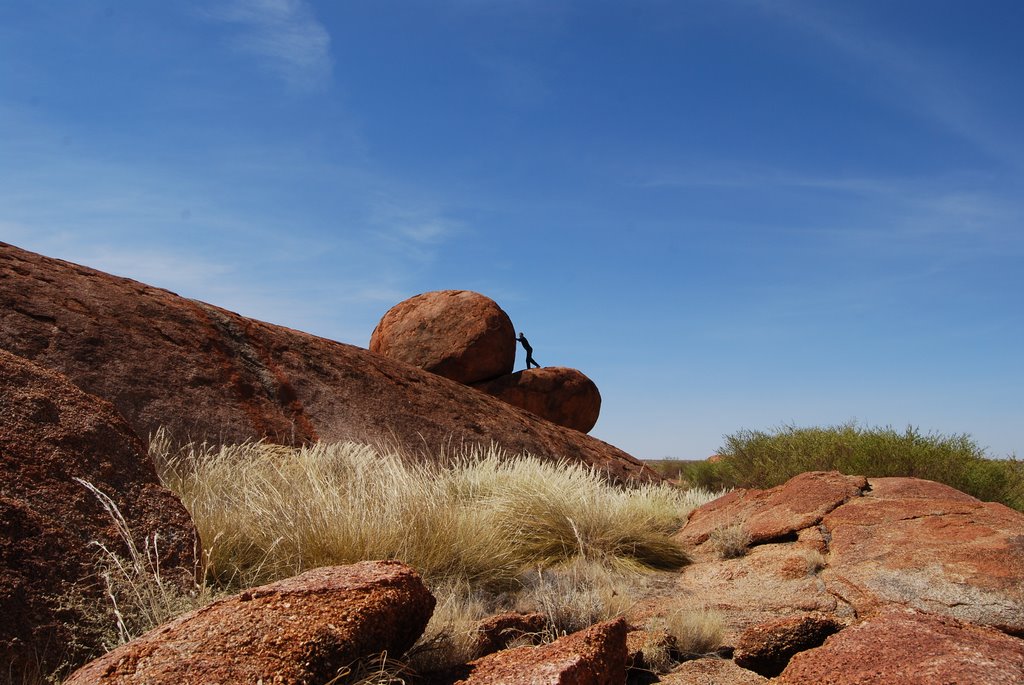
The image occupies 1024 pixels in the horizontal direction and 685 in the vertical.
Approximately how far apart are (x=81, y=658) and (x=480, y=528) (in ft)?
7.77

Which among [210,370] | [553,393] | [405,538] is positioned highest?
[553,393]

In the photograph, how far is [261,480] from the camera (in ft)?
15.7

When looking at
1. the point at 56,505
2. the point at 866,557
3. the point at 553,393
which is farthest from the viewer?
the point at 553,393

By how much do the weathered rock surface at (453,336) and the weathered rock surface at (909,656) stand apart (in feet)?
24.7

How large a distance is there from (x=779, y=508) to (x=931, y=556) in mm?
1357

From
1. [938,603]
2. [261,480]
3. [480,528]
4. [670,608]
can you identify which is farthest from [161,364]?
[938,603]

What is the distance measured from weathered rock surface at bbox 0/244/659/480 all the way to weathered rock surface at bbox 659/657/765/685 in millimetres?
3805

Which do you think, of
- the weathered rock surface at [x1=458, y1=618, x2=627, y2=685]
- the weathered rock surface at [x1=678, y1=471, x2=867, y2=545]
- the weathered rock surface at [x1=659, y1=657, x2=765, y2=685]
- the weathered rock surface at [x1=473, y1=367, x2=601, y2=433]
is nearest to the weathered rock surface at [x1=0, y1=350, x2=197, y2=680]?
the weathered rock surface at [x1=458, y1=618, x2=627, y2=685]

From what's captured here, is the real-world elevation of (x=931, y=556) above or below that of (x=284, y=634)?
above

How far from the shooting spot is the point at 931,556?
176 inches

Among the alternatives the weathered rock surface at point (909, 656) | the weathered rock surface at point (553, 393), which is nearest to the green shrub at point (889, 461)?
the weathered rock surface at point (553, 393)

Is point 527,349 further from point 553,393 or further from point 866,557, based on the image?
point 866,557

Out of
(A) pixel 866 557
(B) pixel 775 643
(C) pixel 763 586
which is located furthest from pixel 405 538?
(A) pixel 866 557

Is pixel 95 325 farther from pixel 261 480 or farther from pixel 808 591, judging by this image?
pixel 808 591
